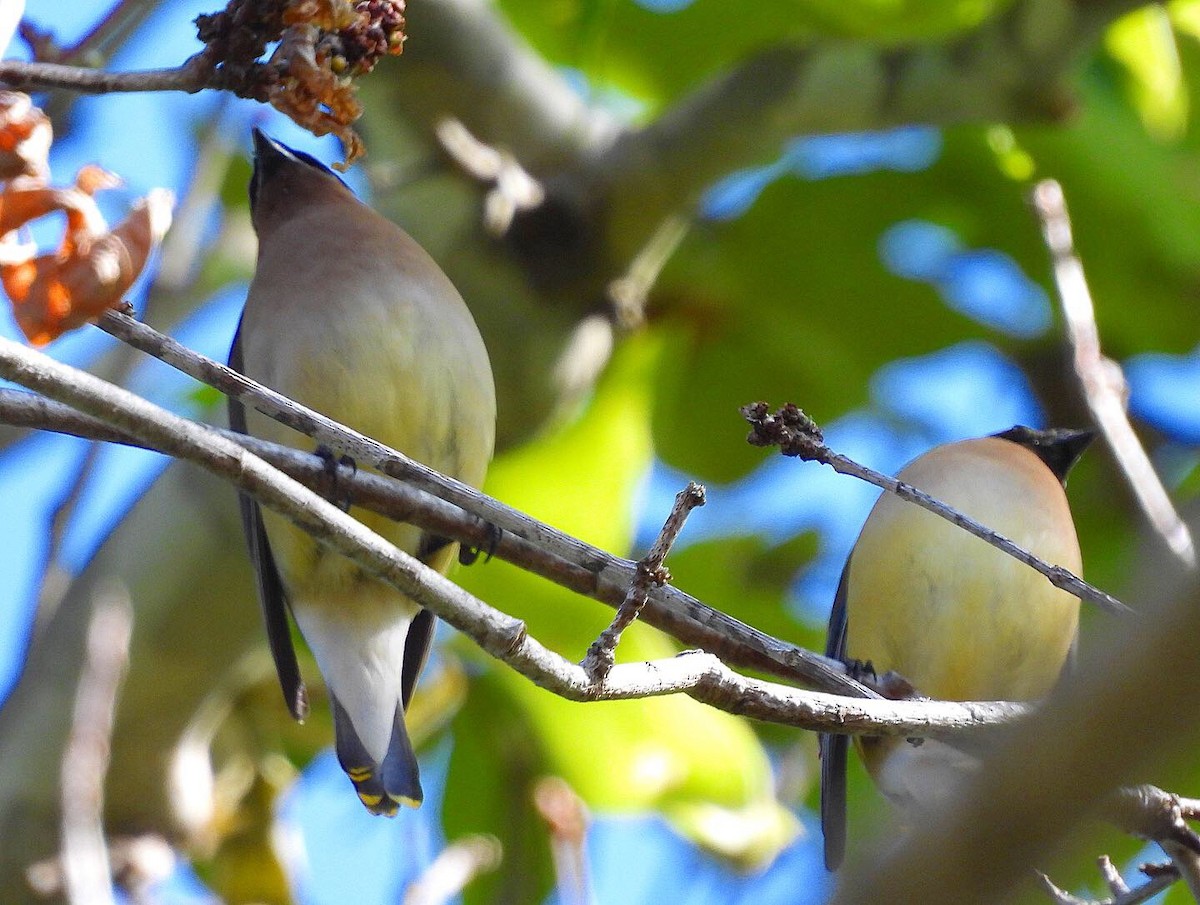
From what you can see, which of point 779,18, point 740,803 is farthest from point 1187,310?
point 740,803

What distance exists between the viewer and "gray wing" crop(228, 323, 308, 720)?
410 cm

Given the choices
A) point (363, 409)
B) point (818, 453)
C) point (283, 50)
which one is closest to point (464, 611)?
point (818, 453)

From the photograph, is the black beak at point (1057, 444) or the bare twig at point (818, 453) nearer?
the bare twig at point (818, 453)

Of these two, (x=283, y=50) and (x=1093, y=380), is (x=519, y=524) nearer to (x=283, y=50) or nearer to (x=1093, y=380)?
(x=283, y=50)

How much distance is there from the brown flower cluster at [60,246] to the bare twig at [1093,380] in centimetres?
147

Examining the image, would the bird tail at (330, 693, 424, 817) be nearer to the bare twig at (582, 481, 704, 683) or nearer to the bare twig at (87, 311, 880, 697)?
the bare twig at (87, 311, 880, 697)

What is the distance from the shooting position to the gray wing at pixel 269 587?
4098 millimetres

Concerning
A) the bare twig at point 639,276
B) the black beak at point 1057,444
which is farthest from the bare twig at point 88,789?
the black beak at point 1057,444

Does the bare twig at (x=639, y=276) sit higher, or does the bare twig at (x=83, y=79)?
the bare twig at (x=83, y=79)

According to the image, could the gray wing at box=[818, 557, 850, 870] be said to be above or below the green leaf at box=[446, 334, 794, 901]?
above

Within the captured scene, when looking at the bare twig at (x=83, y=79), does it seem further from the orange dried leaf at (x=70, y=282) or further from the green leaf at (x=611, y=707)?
the green leaf at (x=611, y=707)

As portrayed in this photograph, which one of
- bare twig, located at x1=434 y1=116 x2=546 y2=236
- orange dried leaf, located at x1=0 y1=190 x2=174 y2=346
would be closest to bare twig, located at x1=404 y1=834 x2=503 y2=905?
bare twig, located at x1=434 y1=116 x2=546 y2=236

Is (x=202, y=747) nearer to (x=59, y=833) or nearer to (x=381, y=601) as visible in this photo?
(x=59, y=833)

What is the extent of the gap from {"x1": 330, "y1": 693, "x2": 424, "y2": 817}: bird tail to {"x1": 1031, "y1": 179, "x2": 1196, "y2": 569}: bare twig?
67.7 inches
